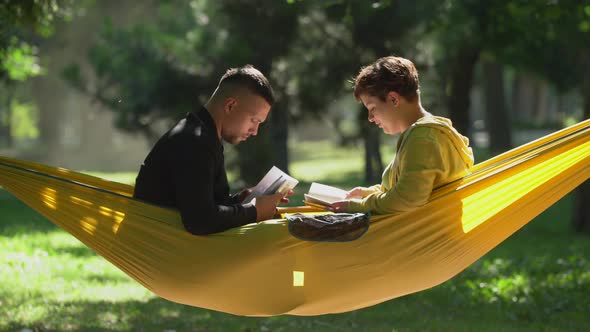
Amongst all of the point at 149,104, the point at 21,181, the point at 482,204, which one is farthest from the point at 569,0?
the point at 149,104

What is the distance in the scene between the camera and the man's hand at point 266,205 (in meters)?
3.51

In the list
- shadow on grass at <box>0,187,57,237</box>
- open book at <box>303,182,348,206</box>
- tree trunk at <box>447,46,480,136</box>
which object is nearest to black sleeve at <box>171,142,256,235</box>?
open book at <box>303,182,348,206</box>

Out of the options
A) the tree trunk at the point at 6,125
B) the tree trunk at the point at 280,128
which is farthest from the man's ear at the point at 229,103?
the tree trunk at the point at 6,125

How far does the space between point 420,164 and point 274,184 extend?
71 cm

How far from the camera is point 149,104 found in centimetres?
1338

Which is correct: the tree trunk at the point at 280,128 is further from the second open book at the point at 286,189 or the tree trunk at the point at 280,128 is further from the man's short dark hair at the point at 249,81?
the man's short dark hair at the point at 249,81

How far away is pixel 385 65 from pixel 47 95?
3387 cm

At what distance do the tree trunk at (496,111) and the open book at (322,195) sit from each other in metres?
16.2

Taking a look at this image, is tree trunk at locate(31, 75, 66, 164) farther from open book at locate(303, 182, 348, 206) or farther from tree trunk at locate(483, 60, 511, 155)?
open book at locate(303, 182, 348, 206)

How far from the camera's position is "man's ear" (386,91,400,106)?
3.44m

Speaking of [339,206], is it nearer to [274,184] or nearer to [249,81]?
[274,184]

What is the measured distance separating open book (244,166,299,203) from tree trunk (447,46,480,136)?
357 inches

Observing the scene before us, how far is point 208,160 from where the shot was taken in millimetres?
3230

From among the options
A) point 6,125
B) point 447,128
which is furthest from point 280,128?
point 6,125
